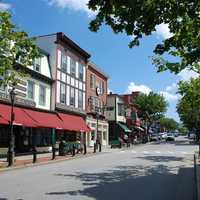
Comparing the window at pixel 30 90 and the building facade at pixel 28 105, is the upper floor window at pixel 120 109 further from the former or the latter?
the window at pixel 30 90

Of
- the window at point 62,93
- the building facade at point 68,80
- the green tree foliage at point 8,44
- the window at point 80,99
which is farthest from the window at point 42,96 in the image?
the green tree foliage at point 8,44

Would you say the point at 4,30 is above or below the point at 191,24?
above

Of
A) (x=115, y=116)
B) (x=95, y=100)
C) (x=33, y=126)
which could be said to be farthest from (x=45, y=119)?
(x=115, y=116)

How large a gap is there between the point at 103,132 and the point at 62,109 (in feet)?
70.8

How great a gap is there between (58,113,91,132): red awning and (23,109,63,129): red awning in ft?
3.88

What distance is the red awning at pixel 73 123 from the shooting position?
42975 mm

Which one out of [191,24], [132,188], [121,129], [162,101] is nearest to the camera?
[191,24]

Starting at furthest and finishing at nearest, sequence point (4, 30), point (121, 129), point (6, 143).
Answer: point (121, 129), point (6, 143), point (4, 30)

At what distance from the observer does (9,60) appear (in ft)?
74.3

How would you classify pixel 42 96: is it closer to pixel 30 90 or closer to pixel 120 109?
pixel 30 90

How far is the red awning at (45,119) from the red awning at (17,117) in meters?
0.97

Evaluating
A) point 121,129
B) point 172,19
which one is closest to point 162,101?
point 121,129

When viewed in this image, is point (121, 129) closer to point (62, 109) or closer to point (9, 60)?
point (62, 109)

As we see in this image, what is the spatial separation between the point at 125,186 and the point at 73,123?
28900mm
